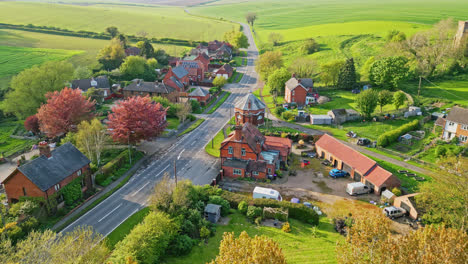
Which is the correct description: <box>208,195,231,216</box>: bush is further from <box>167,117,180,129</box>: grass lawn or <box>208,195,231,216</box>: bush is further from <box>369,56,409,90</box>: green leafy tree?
<box>369,56,409,90</box>: green leafy tree

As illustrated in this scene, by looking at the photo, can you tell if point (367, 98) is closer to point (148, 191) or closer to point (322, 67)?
point (322, 67)

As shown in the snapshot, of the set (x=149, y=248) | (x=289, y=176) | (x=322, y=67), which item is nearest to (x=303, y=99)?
(x=322, y=67)

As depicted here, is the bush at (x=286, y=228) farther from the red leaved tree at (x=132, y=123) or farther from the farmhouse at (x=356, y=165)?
the red leaved tree at (x=132, y=123)

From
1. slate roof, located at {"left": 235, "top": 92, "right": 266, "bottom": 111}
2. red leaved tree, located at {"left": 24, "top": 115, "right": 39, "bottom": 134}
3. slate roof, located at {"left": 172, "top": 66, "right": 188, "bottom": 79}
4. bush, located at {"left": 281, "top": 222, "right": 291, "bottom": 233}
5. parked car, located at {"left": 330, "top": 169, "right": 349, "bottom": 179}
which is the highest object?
slate roof, located at {"left": 172, "top": 66, "right": 188, "bottom": 79}

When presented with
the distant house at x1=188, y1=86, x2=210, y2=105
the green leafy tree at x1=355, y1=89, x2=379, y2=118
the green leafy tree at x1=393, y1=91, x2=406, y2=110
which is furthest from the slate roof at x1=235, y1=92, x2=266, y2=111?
the green leafy tree at x1=393, y1=91, x2=406, y2=110

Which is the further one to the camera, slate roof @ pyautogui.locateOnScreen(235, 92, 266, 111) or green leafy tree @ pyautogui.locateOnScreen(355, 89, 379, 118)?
slate roof @ pyautogui.locateOnScreen(235, 92, 266, 111)

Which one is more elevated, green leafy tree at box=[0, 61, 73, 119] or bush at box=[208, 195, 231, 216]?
green leafy tree at box=[0, 61, 73, 119]

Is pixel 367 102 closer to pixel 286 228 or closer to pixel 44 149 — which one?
pixel 286 228
